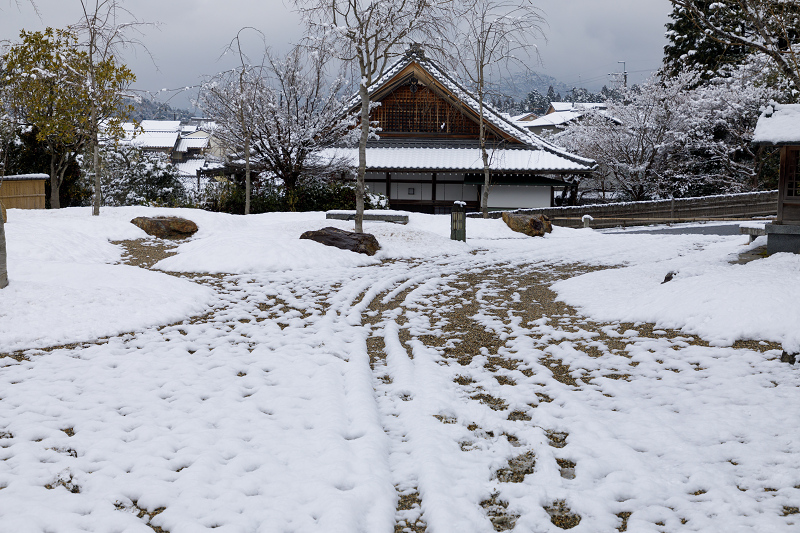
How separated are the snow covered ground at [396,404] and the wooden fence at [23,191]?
1140 cm

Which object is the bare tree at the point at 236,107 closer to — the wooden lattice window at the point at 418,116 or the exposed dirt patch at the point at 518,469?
the wooden lattice window at the point at 418,116

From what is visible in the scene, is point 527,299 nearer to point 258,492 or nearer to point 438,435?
point 438,435

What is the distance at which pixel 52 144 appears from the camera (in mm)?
21875

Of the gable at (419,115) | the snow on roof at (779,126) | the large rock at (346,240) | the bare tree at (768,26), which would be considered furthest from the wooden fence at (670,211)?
the snow on roof at (779,126)

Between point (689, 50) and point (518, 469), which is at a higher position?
point (689, 50)

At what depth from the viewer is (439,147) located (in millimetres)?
27297

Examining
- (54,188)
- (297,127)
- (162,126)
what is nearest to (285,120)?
(297,127)

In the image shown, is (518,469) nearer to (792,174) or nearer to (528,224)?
(792,174)

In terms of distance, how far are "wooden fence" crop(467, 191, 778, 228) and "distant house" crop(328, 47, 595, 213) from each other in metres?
1.51

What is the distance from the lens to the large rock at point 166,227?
15688mm

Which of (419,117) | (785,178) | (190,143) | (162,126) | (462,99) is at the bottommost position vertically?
(785,178)

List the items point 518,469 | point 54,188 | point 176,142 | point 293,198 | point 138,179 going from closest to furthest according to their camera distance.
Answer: point 518,469
point 54,188
point 293,198
point 138,179
point 176,142

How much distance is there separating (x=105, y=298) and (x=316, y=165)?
57.7 feet

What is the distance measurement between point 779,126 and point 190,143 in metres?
66.9
